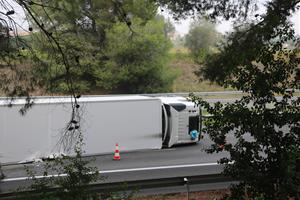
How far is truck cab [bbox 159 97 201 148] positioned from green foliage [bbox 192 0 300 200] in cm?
1091

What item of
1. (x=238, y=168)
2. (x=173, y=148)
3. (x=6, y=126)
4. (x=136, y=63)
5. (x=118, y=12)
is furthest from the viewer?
(x=136, y=63)

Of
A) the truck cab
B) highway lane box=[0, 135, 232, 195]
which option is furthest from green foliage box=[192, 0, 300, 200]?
the truck cab

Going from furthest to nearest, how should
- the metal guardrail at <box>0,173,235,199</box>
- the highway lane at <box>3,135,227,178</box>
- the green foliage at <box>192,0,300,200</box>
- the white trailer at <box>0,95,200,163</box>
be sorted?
the white trailer at <box>0,95,200,163</box>
the highway lane at <box>3,135,227,178</box>
the metal guardrail at <box>0,173,235,199</box>
the green foliage at <box>192,0,300,200</box>

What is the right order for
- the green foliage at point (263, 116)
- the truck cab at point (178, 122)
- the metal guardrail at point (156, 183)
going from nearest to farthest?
the green foliage at point (263, 116), the metal guardrail at point (156, 183), the truck cab at point (178, 122)

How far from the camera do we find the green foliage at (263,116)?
6730mm

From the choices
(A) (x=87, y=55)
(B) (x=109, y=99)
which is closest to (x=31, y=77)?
(A) (x=87, y=55)

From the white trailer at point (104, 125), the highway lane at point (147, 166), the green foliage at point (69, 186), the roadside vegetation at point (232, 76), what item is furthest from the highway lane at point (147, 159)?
the roadside vegetation at point (232, 76)

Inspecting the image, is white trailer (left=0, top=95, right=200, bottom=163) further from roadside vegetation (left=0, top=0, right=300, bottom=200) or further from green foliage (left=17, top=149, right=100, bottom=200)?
roadside vegetation (left=0, top=0, right=300, bottom=200)

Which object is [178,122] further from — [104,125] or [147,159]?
[104,125]

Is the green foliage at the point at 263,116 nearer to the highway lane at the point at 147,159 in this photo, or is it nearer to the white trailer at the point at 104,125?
the white trailer at the point at 104,125

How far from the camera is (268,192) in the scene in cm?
658

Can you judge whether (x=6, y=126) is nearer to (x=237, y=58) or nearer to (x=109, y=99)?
(x=109, y=99)

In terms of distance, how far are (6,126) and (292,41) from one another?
11011mm

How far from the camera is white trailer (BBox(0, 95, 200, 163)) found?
15.6 meters
